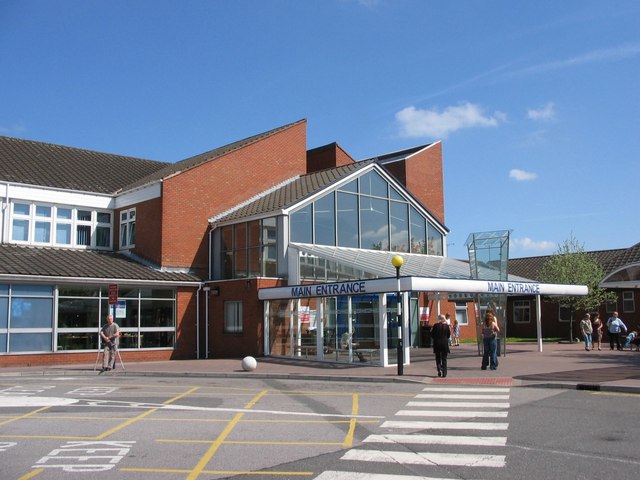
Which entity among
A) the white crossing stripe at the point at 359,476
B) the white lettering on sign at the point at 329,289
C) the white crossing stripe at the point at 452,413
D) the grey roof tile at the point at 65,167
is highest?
the grey roof tile at the point at 65,167

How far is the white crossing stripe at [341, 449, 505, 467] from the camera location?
800cm

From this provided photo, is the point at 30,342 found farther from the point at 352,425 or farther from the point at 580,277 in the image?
the point at 580,277

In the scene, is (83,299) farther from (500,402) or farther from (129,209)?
(500,402)

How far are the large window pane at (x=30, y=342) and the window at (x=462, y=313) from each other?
22.0 meters

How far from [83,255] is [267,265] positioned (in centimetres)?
778

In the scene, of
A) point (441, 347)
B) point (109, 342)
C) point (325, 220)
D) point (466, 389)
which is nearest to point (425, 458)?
point (466, 389)

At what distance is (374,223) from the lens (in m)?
29.1

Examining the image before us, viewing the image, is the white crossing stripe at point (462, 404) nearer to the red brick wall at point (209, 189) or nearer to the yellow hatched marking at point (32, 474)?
the yellow hatched marking at point (32, 474)

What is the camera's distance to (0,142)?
105 feet

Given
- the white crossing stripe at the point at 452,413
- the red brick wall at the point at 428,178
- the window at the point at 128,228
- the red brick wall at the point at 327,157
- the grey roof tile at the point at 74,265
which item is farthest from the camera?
the red brick wall at the point at 327,157

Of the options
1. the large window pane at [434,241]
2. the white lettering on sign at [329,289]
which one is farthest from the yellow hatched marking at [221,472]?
the large window pane at [434,241]

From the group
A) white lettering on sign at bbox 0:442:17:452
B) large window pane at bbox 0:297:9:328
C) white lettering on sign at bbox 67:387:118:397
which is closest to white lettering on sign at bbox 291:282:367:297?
white lettering on sign at bbox 67:387:118:397

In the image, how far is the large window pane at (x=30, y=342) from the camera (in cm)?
2269

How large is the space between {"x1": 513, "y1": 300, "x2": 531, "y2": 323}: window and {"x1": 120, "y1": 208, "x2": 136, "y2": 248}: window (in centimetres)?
2639
